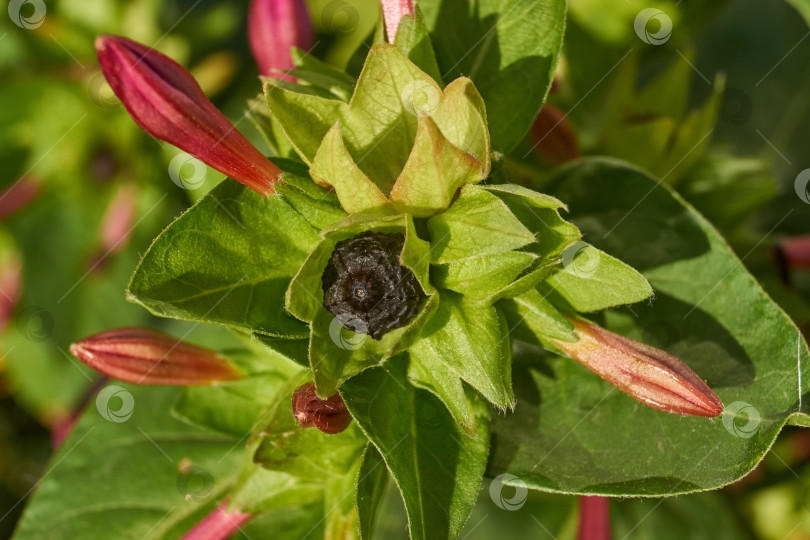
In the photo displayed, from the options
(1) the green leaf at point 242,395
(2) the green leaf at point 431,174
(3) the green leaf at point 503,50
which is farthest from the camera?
(1) the green leaf at point 242,395

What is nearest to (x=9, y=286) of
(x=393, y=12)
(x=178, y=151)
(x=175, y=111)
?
(x=178, y=151)

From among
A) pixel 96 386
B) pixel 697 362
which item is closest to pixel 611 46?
pixel 697 362

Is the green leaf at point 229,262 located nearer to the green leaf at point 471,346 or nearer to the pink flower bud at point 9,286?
the green leaf at point 471,346

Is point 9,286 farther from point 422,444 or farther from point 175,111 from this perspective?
point 422,444

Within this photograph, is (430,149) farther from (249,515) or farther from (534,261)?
(249,515)

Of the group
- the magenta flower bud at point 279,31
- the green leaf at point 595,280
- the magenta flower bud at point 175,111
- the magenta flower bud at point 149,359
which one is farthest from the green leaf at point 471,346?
the magenta flower bud at point 279,31

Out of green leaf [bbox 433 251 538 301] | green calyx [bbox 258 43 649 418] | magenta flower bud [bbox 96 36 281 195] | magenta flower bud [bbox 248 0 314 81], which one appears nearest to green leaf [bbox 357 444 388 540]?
green calyx [bbox 258 43 649 418]
